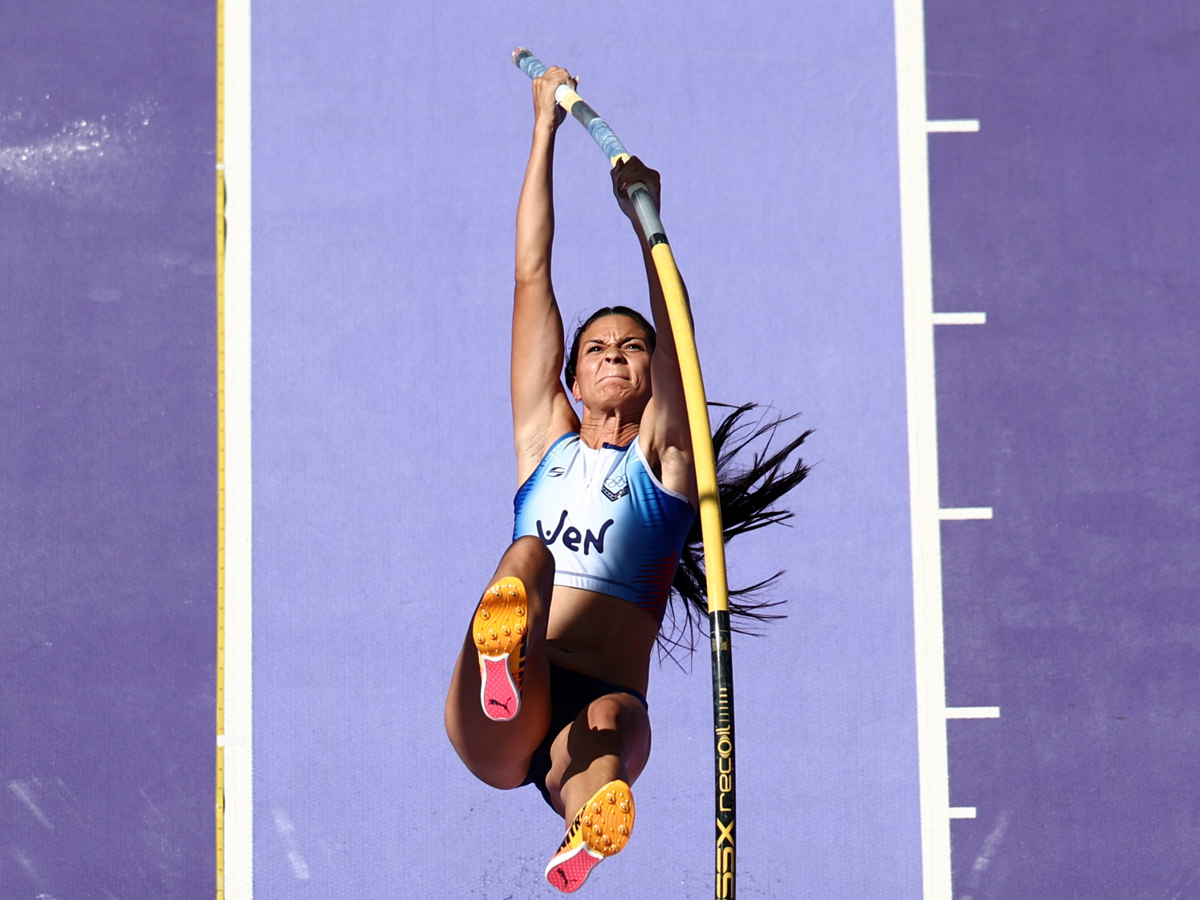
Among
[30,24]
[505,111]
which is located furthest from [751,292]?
[30,24]

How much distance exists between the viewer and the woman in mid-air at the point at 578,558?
3.23m

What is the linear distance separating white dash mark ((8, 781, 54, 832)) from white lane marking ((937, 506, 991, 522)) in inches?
141

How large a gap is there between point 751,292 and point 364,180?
62.4 inches

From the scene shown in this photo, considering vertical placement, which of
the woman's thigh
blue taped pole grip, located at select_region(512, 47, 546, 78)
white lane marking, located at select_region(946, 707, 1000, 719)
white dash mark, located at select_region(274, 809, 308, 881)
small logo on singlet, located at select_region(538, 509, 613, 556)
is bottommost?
white dash mark, located at select_region(274, 809, 308, 881)

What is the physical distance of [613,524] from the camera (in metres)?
3.86

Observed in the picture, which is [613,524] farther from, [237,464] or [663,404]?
[237,464]

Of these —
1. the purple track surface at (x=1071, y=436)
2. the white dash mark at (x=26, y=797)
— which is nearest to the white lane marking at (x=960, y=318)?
the purple track surface at (x=1071, y=436)

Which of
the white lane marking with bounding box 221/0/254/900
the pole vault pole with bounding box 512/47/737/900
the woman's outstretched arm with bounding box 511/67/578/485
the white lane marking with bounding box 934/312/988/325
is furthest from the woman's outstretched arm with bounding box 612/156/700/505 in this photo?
the white lane marking with bounding box 221/0/254/900

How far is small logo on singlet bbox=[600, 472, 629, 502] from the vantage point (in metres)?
3.89

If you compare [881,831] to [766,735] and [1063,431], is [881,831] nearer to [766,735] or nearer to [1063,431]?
[766,735]

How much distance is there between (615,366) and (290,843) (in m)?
2.25

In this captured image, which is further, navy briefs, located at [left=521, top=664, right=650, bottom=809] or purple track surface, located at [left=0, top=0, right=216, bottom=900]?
purple track surface, located at [left=0, top=0, right=216, bottom=900]

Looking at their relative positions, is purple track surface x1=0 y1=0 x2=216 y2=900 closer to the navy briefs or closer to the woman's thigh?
the navy briefs

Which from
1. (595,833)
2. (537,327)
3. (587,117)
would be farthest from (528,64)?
(595,833)
